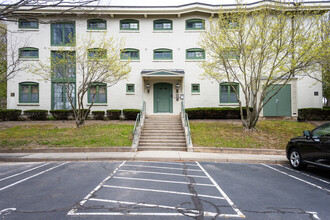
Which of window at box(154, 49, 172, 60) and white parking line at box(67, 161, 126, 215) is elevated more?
window at box(154, 49, 172, 60)

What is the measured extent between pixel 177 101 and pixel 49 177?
1205 centimetres

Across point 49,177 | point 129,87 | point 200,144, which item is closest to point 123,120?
point 129,87

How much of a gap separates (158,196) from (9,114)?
16495 mm

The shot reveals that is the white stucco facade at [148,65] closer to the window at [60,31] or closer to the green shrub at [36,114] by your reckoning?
the window at [60,31]

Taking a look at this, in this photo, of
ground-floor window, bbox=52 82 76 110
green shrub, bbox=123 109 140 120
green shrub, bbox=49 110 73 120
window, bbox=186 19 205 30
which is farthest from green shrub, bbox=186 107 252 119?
ground-floor window, bbox=52 82 76 110

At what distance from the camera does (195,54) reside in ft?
53.3

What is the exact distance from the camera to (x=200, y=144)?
9.45 m

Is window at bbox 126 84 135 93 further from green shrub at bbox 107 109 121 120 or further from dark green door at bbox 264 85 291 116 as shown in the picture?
dark green door at bbox 264 85 291 116

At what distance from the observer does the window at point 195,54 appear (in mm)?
16141

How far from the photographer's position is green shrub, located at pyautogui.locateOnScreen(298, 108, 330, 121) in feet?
46.5

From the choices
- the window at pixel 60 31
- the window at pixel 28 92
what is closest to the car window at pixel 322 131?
the window at pixel 60 31

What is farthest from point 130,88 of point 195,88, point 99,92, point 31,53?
point 31,53

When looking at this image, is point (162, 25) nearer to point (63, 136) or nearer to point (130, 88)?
point (130, 88)

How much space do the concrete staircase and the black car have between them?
460 centimetres
